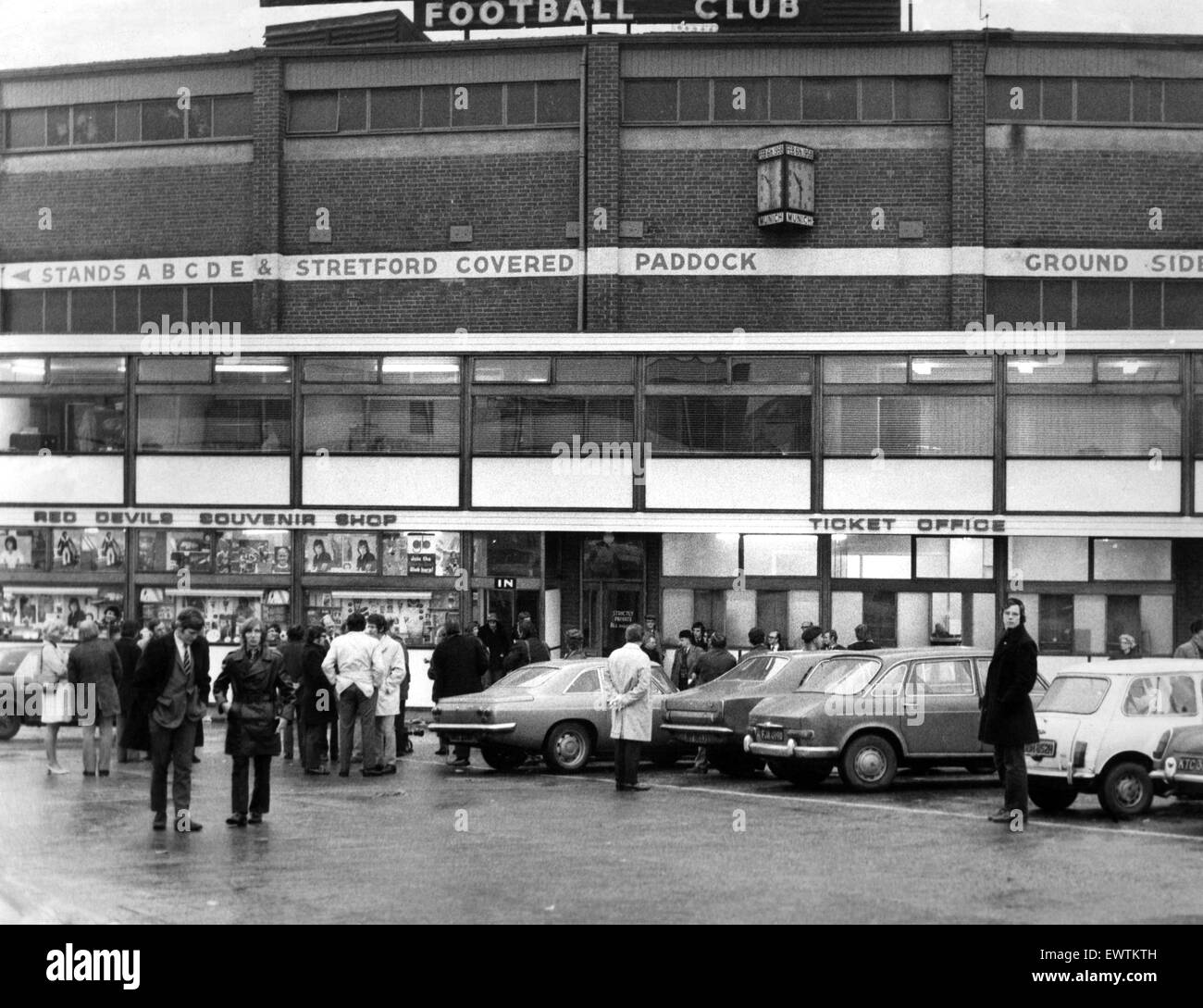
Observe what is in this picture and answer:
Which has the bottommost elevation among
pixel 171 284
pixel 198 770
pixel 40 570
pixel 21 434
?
pixel 198 770

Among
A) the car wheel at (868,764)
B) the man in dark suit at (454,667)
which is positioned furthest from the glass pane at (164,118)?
the car wheel at (868,764)

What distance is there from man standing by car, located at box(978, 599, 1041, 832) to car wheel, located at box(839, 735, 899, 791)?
351 centimetres

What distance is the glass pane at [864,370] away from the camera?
94.2ft

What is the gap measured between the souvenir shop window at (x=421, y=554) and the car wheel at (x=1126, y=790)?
53.0 feet

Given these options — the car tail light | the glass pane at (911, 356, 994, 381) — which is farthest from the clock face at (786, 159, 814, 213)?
the car tail light

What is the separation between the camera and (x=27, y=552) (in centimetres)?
3064

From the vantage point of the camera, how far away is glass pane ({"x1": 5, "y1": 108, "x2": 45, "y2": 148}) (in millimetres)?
38531

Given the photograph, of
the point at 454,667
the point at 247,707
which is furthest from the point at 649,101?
the point at 247,707

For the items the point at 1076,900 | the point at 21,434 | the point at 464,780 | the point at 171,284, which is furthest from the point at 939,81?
the point at 1076,900

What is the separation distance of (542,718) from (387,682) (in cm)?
180

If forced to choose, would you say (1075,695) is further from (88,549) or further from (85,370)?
(85,370)

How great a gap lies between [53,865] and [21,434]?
19669 mm
